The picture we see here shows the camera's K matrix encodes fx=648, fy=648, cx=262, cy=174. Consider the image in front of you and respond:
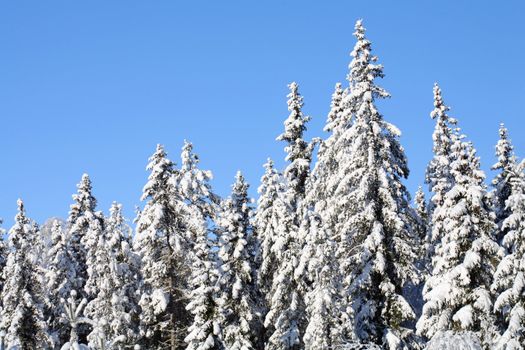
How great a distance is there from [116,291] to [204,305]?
938 cm

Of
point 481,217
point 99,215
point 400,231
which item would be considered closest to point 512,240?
point 481,217

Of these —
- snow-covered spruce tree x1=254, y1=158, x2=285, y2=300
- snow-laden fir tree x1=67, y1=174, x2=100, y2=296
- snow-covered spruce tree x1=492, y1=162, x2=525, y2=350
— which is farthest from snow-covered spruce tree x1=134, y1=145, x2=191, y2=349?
snow-covered spruce tree x1=492, y1=162, x2=525, y2=350

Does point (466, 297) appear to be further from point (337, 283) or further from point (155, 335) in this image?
point (155, 335)

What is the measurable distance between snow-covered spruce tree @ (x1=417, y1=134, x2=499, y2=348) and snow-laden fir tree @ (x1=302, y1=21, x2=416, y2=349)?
1485mm

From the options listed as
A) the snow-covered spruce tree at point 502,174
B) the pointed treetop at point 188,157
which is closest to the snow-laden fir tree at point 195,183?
the pointed treetop at point 188,157

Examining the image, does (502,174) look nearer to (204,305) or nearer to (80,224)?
(204,305)

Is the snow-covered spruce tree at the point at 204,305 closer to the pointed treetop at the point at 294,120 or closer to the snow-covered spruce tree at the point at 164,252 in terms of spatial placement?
the snow-covered spruce tree at the point at 164,252

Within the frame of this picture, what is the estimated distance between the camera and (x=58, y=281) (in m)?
49.9

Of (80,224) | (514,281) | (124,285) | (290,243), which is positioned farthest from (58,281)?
(514,281)

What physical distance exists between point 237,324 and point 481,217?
1468 cm

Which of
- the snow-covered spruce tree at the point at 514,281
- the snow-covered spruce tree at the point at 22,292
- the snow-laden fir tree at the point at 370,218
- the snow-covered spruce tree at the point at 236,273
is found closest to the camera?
the snow-covered spruce tree at the point at 514,281

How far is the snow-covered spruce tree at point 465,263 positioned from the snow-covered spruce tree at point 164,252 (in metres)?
13.2

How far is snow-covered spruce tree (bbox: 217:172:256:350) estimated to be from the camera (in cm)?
3538

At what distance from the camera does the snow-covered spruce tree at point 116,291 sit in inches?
1503
